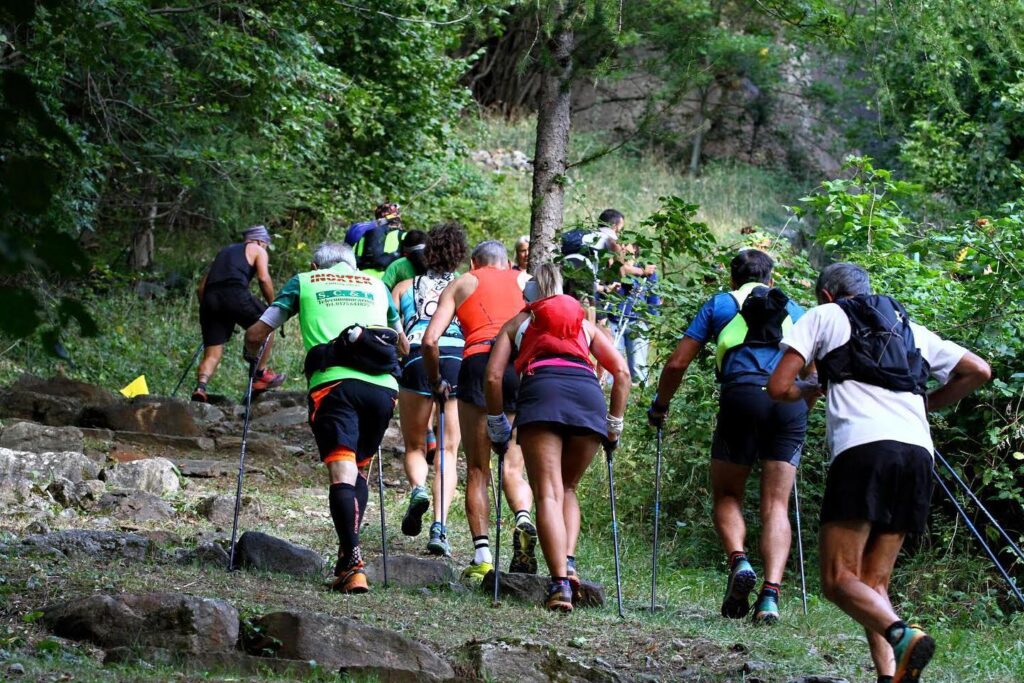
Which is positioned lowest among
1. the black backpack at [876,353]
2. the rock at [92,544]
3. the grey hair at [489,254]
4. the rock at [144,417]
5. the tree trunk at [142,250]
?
the rock at [92,544]

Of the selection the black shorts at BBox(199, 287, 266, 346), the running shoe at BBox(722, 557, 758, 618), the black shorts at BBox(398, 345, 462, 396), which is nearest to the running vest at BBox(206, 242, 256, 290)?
the black shorts at BBox(199, 287, 266, 346)

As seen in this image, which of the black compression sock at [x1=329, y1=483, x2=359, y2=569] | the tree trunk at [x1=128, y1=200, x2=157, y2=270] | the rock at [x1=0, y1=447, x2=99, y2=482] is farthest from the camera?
the tree trunk at [x1=128, y1=200, x2=157, y2=270]

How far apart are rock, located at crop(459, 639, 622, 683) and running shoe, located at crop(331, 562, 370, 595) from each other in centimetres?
127

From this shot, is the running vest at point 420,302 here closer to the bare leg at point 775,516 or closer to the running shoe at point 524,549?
the running shoe at point 524,549

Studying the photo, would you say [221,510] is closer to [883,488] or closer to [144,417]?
[144,417]

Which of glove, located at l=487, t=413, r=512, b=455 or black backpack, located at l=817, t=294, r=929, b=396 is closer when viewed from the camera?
black backpack, located at l=817, t=294, r=929, b=396

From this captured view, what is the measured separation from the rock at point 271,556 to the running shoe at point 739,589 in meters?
2.21

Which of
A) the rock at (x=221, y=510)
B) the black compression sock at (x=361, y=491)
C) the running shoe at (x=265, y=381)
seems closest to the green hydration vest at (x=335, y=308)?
the black compression sock at (x=361, y=491)

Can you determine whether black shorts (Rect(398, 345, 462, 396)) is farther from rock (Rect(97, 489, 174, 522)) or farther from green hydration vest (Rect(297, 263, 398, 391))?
rock (Rect(97, 489, 174, 522))

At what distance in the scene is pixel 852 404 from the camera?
5.40m

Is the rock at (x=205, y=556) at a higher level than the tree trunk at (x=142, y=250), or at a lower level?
Result: lower

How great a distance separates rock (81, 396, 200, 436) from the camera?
1167 centimetres

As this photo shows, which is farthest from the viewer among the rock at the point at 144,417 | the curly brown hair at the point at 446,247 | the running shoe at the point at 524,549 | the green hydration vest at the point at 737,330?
the rock at the point at 144,417

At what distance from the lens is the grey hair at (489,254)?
26.3ft
